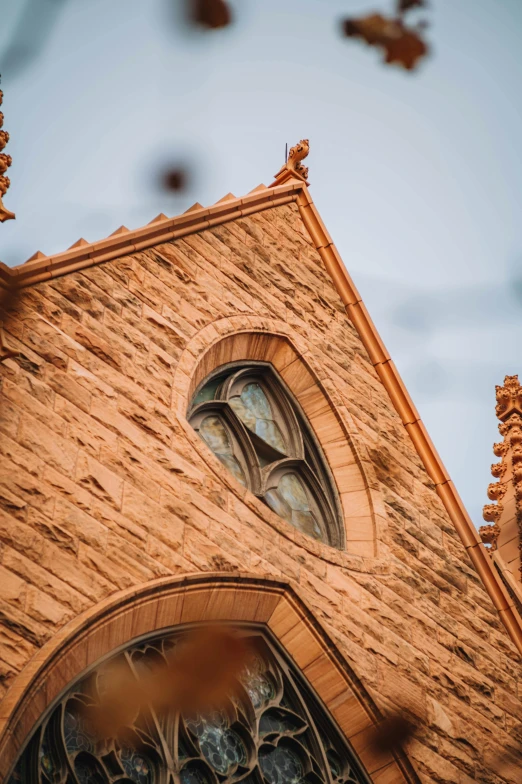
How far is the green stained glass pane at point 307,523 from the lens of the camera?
36.4 ft

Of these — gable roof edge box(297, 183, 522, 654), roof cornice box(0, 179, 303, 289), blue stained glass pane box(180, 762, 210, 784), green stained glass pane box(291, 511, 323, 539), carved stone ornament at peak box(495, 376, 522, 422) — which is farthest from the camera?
carved stone ornament at peak box(495, 376, 522, 422)

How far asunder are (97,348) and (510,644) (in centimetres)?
456

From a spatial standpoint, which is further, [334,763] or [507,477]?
[507,477]

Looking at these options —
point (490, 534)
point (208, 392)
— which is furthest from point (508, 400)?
point (208, 392)

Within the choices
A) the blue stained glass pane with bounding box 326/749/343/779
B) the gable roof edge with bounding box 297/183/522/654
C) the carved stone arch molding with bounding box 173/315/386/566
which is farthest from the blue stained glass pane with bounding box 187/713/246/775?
the gable roof edge with bounding box 297/183/522/654

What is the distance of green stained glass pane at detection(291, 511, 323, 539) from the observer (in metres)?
11.1

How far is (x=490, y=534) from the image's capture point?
45.0 ft

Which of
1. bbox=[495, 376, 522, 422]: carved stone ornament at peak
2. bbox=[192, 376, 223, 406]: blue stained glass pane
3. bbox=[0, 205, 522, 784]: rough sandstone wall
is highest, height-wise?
bbox=[495, 376, 522, 422]: carved stone ornament at peak

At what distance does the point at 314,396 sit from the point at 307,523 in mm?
1332

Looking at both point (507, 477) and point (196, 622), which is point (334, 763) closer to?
point (196, 622)

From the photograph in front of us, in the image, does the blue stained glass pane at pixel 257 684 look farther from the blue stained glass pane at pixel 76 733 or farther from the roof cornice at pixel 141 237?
the roof cornice at pixel 141 237

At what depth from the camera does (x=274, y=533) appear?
9.80 meters

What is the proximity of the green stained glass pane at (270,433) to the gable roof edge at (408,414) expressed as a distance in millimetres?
1431

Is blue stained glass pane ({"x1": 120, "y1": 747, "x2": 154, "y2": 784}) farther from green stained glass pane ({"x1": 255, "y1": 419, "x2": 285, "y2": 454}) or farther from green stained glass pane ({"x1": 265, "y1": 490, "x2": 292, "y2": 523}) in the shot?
green stained glass pane ({"x1": 255, "y1": 419, "x2": 285, "y2": 454})
